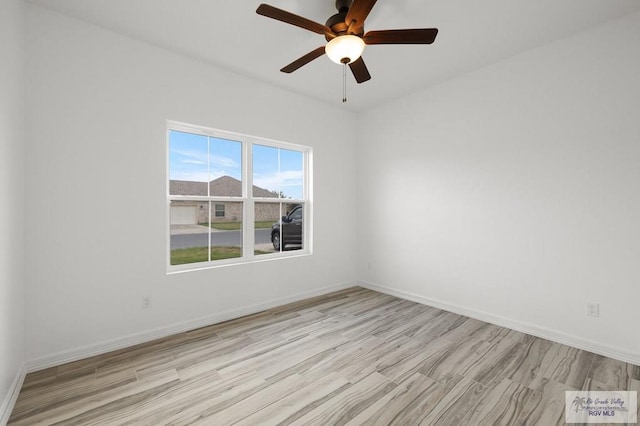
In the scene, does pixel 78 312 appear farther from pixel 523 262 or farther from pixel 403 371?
pixel 523 262

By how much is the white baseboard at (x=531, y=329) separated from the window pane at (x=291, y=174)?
6.64 ft

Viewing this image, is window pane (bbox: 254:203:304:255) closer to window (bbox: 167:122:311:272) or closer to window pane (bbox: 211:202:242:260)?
window (bbox: 167:122:311:272)

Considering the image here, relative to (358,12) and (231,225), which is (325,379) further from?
(358,12)

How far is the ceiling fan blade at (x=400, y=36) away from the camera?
6.40 ft

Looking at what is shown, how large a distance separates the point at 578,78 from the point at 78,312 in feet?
15.9

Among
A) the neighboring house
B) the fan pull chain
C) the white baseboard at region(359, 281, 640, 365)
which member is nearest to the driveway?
the neighboring house

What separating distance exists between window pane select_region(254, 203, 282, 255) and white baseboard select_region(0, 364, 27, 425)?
216 centimetres

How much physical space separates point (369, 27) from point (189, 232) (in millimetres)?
2683

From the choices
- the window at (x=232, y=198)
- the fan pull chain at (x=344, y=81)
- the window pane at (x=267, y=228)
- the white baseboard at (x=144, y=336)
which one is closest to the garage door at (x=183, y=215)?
the window at (x=232, y=198)

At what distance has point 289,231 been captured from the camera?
399 cm

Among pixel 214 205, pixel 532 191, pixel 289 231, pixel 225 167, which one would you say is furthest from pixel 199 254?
pixel 532 191

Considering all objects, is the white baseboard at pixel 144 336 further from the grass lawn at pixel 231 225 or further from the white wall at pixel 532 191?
the white wall at pixel 532 191

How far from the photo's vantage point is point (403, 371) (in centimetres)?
224

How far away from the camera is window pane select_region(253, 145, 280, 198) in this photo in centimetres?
364
